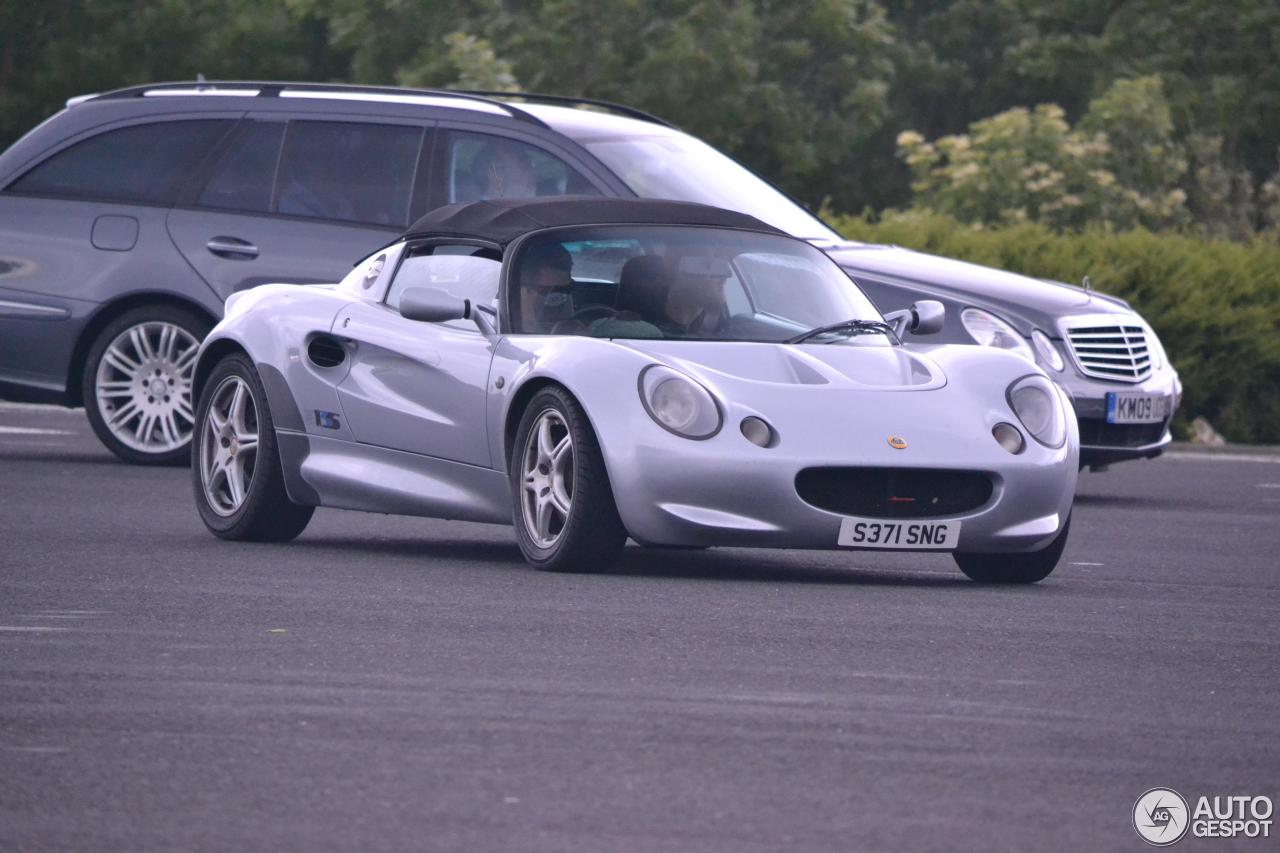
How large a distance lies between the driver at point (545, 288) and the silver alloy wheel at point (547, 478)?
0.61 metres

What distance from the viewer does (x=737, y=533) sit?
8.92 metres

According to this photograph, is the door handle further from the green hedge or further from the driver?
the green hedge

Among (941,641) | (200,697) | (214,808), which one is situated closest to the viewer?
Answer: (214,808)

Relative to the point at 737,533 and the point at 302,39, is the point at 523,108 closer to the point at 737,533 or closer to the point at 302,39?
the point at 737,533

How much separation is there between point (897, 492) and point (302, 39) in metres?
43.5

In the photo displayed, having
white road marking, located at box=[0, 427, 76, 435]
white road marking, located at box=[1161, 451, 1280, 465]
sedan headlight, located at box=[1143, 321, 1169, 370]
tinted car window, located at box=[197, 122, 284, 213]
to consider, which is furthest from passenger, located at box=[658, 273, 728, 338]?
white road marking, located at box=[1161, 451, 1280, 465]

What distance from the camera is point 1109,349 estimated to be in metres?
13.8

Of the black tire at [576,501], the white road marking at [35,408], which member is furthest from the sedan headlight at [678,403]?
the white road marking at [35,408]

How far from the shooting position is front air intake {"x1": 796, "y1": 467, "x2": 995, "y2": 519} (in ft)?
29.5

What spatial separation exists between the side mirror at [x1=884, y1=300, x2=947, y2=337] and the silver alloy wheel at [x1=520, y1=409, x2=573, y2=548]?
1609 millimetres

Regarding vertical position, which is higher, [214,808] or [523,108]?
[523,108]

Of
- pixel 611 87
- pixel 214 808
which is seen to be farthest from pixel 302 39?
pixel 214 808

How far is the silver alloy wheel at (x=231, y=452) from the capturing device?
35.0ft

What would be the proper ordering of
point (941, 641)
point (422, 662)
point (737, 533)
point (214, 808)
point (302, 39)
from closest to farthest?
point (214, 808) < point (422, 662) < point (941, 641) < point (737, 533) < point (302, 39)
